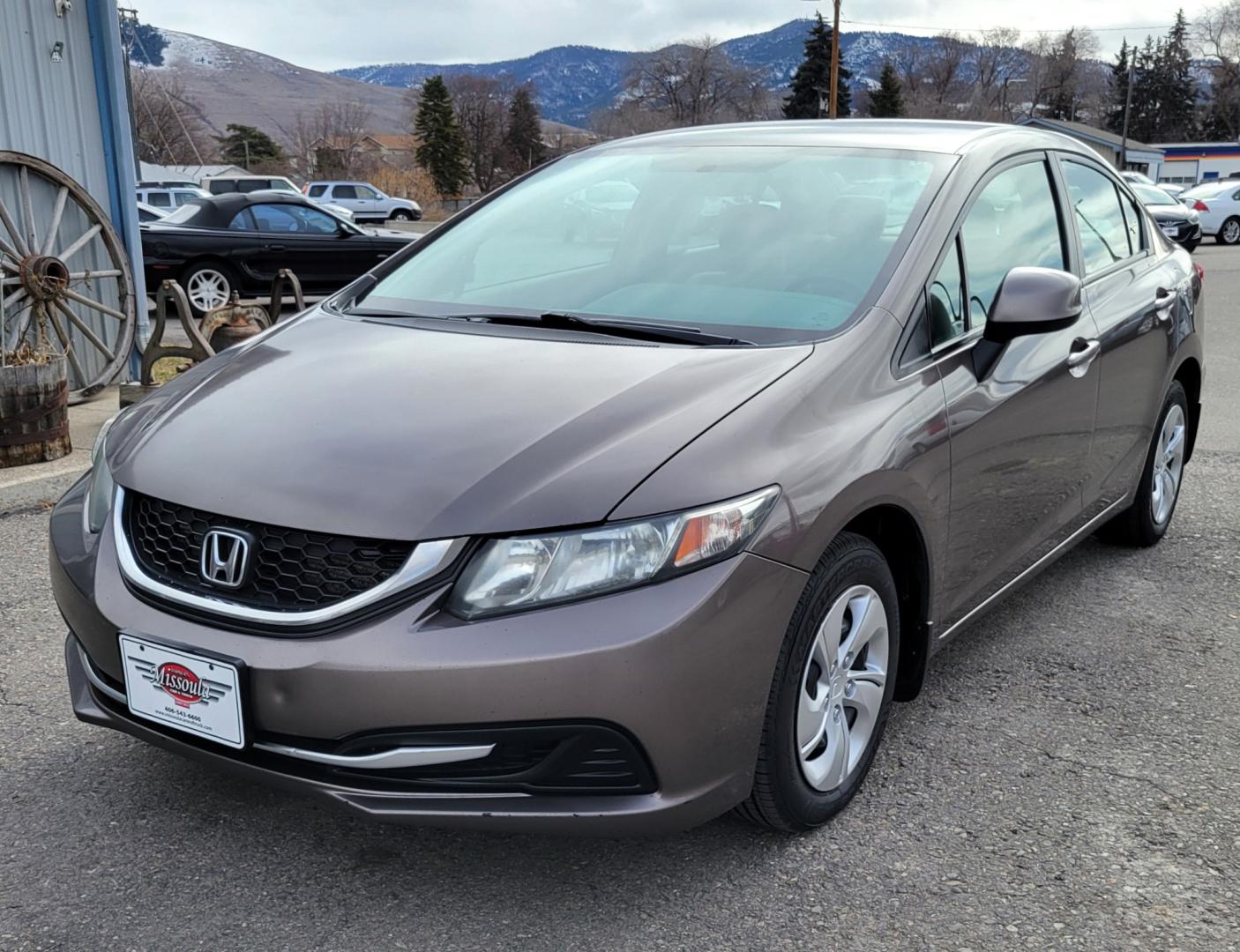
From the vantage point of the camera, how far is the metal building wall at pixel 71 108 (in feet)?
24.8

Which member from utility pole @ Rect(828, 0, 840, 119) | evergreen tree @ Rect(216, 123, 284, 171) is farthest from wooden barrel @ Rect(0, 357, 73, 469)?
evergreen tree @ Rect(216, 123, 284, 171)

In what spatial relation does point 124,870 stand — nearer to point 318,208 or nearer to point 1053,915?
point 1053,915

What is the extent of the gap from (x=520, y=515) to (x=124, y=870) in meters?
1.21

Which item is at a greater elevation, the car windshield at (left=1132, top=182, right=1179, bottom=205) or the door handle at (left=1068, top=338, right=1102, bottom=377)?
the door handle at (left=1068, top=338, right=1102, bottom=377)

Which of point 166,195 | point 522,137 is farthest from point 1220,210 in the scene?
point 522,137

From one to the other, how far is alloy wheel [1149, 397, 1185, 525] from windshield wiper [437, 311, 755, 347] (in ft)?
8.03

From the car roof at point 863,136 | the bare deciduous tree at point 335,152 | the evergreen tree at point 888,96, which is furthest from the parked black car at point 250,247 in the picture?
the evergreen tree at point 888,96

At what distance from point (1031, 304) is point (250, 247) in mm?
12051

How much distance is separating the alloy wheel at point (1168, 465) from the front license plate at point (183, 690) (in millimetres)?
3584

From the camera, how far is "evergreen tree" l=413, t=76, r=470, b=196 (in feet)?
216

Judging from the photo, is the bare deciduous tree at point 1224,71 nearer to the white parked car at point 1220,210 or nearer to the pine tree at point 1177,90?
the pine tree at point 1177,90

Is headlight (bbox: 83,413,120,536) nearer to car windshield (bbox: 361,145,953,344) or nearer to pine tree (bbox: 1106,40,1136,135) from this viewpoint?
car windshield (bbox: 361,145,953,344)

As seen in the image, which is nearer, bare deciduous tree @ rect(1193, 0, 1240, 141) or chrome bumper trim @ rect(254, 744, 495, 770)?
chrome bumper trim @ rect(254, 744, 495, 770)

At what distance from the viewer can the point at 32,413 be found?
6.03 m
